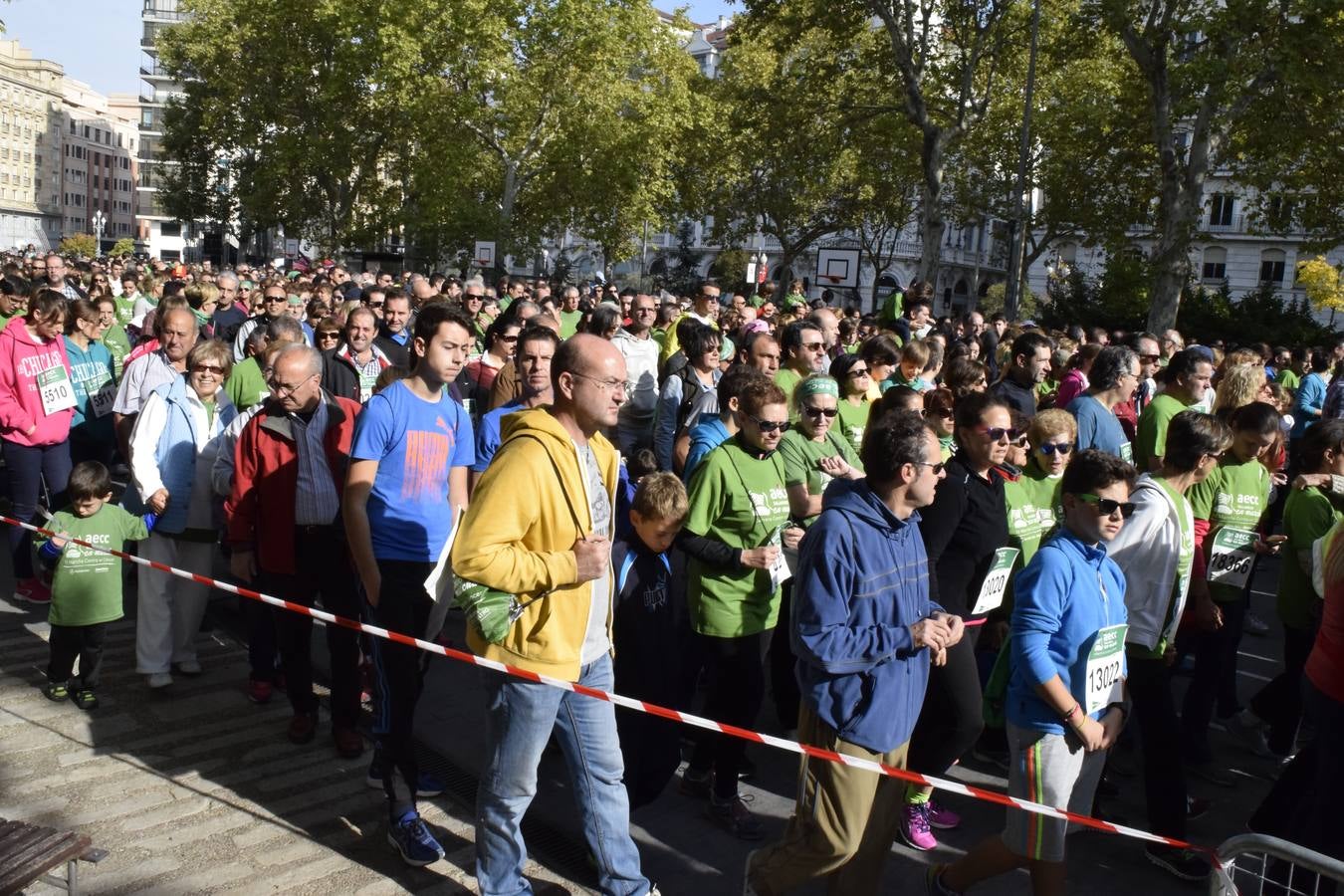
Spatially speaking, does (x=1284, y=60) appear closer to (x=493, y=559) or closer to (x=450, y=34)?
(x=493, y=559)

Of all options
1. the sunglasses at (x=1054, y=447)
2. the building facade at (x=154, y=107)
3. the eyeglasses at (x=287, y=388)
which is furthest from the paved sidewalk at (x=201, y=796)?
the building facade at (x=154, y=107)

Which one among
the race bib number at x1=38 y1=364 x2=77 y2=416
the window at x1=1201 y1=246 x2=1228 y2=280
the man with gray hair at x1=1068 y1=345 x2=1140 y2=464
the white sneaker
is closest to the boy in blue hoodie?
the man with gray hair at x1=1068 y1=345 x2=1140 y2=464

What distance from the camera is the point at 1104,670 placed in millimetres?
3674

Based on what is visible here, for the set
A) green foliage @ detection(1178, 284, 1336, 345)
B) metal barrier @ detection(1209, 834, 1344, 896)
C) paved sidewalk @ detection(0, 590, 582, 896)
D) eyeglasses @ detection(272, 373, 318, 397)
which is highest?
green foliage @ detection(1178, 284, 1336, 345)

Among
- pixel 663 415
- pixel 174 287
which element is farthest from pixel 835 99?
pixel 663 415

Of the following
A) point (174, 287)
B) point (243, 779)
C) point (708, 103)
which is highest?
point (708, 103)

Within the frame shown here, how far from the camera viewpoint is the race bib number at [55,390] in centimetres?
705

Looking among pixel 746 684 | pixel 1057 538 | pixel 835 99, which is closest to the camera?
Result: pixel 1057 538

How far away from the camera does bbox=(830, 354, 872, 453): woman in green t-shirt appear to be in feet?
21.0

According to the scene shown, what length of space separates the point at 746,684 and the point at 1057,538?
1.53m

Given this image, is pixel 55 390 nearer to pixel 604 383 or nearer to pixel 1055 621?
pixel 604 383

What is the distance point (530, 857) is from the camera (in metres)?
4.29

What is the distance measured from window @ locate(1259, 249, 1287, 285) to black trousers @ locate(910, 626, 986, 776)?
2470 inches

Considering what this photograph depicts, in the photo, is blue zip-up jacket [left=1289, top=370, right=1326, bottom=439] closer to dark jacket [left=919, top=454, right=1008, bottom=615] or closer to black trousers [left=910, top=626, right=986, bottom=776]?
dark jacket [left=919, top=454, right=1008, bottom=615]
